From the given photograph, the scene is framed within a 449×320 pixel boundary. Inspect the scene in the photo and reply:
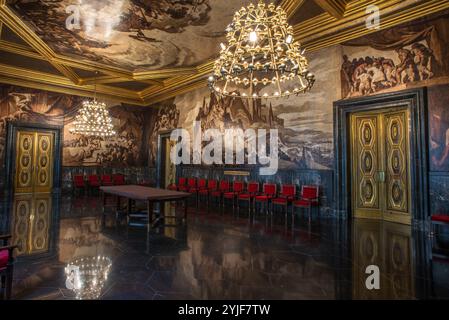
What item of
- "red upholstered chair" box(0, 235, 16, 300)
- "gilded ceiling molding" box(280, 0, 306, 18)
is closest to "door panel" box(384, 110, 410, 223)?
"gilded ceiling molding" box(280, 0, 306, 18)

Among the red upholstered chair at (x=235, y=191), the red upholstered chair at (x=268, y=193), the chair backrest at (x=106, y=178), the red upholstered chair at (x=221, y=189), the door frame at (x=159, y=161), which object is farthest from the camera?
the door frame at (x=159, y=161)

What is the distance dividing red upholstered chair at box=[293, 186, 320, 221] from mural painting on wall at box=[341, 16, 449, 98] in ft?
9.37

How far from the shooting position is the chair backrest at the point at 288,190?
8.00 metres

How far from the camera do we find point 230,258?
167 inches

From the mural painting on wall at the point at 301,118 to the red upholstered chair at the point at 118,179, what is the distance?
6.33m

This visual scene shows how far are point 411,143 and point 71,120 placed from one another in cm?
1400

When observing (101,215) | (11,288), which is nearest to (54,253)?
(11,288)

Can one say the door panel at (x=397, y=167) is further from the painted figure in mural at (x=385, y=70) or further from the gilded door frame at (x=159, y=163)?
the gilded door frame at (x=159, y=163)

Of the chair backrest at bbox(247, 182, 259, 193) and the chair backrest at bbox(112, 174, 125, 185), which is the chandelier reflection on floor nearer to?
the chair backrest at bbox(247, 182, 259, 193)

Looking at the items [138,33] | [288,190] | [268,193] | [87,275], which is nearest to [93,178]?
[138,33]

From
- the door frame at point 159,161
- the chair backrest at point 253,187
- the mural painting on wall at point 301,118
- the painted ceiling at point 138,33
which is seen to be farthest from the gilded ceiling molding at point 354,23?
the door frame at point 159,161

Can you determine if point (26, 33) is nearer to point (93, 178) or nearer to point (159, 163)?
point (93, 178)

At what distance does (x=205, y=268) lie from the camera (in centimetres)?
380

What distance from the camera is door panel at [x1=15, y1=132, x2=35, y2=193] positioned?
11.6 meters
